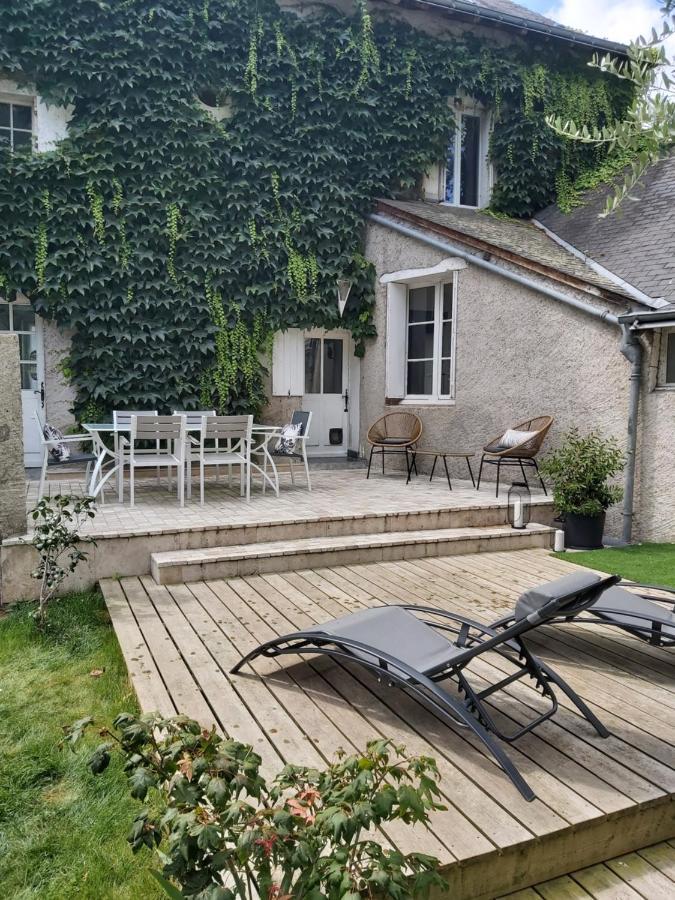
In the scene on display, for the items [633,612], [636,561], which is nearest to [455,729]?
[633,612]

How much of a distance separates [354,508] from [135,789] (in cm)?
483

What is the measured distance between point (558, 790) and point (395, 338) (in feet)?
26.0

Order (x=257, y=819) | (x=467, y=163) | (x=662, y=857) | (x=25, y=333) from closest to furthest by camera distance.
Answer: (x=257, y=819) → (x=662, y=857) → (x=25, y=333) → (x=467, y=163)

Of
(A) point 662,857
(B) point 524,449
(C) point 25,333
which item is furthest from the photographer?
(C) point 25,333

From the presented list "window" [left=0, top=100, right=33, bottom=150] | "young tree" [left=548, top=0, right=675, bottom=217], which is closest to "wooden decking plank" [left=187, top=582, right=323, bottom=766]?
"young tree" [left=548, top=0, right=675, bottom=217]

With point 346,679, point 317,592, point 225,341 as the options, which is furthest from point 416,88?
point 346,679

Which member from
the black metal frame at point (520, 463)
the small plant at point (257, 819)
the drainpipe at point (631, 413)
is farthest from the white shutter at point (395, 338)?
the small plant at point (257, 819)

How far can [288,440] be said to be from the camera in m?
7.09

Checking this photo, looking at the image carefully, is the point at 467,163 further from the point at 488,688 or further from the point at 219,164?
the point at 488,688

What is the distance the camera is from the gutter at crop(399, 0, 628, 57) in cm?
1002

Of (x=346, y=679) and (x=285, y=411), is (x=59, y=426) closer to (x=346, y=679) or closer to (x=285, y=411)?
(x=285, y=411)

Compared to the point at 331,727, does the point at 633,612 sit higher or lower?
higher

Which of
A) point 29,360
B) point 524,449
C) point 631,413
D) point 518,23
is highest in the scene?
point 518,23

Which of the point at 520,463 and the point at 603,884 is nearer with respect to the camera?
the point at 603,884
